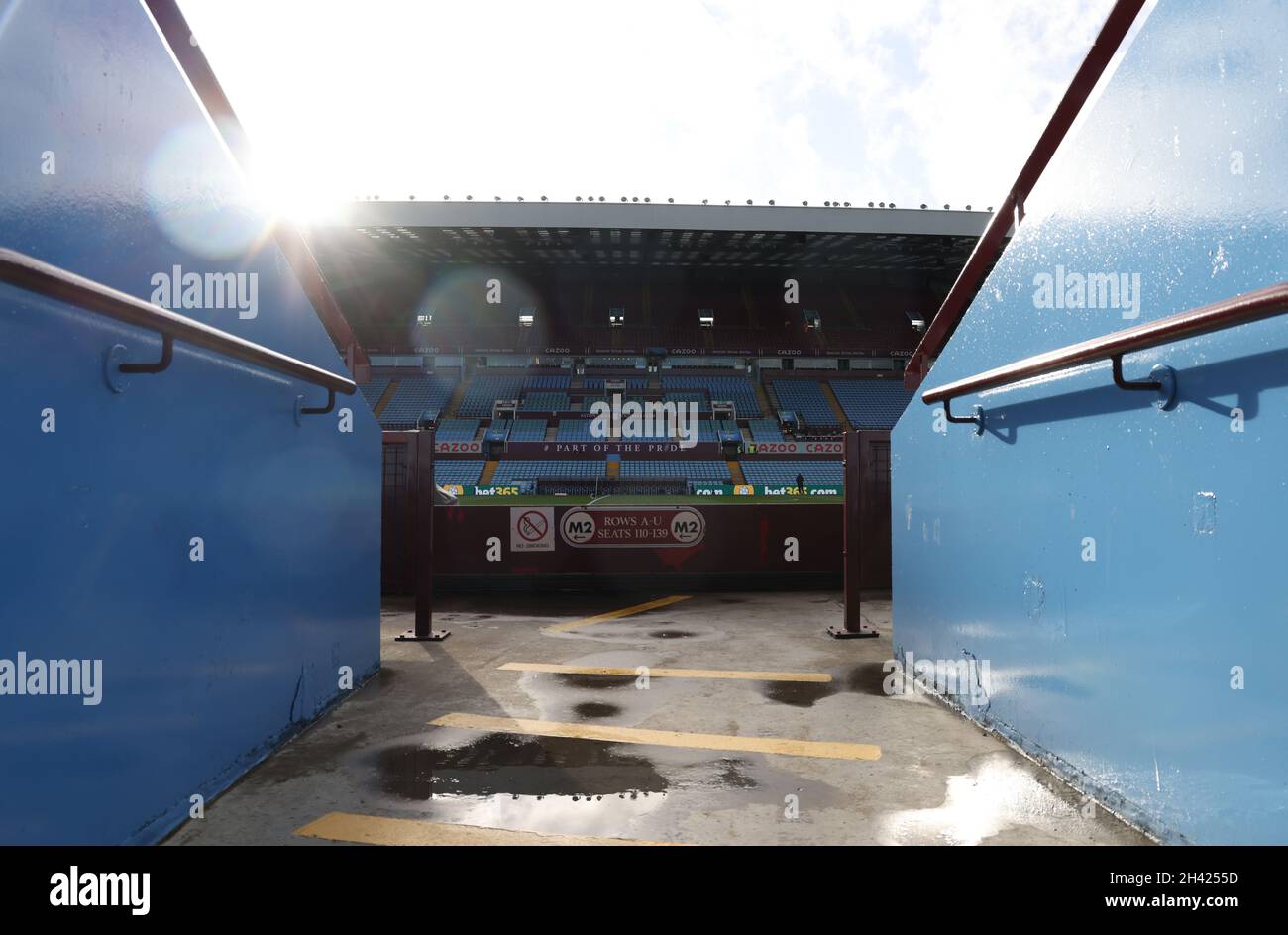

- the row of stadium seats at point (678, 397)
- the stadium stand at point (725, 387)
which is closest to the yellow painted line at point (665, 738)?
the row of stadium seats at point (678, 397)

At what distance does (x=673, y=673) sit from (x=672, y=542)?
5076mm

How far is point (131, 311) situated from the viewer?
234 centimetres

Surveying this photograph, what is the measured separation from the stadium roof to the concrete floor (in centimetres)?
2388

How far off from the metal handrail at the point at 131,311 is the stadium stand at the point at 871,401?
30.1 m

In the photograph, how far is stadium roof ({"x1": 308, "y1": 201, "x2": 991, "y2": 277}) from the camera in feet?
88.8

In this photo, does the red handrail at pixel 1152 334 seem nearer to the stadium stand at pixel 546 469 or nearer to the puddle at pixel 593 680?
→ the puddle at pixel 593 680

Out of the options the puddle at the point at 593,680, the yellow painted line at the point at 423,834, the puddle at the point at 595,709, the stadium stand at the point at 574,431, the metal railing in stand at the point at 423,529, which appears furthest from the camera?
the stadium stand at the point at 574,431

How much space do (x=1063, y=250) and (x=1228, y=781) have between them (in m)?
2.22

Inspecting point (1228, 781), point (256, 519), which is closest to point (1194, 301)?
point (1228, 781)

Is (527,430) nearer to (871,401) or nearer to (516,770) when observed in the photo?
(871,401)

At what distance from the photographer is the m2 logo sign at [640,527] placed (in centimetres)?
1062
